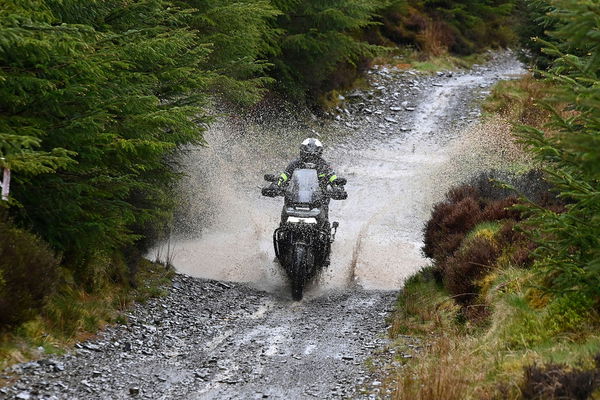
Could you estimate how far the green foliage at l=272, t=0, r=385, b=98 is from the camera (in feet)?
86.1

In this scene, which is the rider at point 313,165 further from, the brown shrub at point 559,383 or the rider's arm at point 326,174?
the brown shrub at point 559,383

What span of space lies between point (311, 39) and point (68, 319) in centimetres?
1951

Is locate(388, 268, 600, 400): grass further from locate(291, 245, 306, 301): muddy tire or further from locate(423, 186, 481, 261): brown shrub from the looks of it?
locate(291, 245, 306, 301): muddy tire

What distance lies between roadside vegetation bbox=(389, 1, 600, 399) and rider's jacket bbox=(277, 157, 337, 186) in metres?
2.58

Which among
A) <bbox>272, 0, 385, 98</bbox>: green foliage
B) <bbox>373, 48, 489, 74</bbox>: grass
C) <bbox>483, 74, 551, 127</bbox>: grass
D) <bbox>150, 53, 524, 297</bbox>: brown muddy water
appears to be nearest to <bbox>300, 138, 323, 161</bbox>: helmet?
<bbox>150, 53, 524, 297</bbox>: brown muddy water

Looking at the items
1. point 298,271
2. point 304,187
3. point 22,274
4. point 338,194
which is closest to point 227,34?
point 304,187

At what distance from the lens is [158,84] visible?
37.1 ft

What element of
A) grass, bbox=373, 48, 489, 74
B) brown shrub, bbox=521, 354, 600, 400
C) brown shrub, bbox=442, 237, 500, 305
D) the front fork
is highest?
grass, bbox=373, 48, 489, 74

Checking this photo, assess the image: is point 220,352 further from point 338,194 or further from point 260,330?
point 338,194

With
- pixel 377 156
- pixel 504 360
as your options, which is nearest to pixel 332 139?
pixel 377 156

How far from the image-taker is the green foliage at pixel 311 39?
2625cm

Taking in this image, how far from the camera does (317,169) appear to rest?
14.2 meters

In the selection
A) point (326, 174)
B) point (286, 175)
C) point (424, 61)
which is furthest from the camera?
point (424, 61)

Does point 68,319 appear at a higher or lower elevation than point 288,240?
lower
